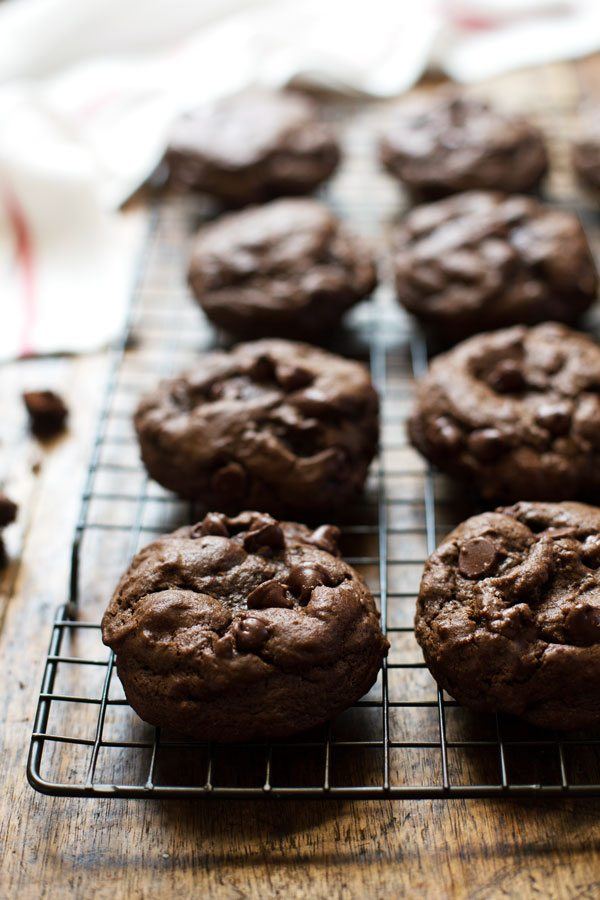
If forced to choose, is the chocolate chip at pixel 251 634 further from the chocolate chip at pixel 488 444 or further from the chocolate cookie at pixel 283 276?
the chocolate cookie at pixel 283 276

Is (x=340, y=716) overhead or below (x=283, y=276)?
below

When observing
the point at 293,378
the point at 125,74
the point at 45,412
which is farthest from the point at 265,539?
the point at 125,74

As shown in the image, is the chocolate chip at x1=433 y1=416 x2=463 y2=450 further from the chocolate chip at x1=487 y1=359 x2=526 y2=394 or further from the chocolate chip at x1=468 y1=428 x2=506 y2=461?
the chocolate chip at x1=487 y1=359 x2=526 y2=394

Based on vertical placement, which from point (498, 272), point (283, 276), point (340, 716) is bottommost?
point (340, 716)

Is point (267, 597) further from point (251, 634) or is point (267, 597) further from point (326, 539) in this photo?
point (326, 539)

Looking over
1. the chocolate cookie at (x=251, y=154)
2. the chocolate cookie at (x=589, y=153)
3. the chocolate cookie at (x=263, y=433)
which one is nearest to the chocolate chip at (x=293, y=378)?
the chocolate cookie at (x=263, y=433)

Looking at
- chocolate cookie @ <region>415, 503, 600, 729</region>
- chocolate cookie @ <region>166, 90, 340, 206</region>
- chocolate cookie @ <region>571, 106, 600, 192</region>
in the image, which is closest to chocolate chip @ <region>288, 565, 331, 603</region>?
chocolate cookie @ <region>415, 503, 600, 729</region>
